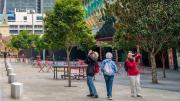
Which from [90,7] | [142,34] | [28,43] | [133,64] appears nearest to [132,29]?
[142,34]

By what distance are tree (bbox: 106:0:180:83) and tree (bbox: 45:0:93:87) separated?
7.52 feet

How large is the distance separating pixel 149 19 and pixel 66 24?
14.0 ft

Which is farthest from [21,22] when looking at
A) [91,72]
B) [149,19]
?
[91,72]

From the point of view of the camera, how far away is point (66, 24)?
20.5 meters

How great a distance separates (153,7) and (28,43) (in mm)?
53734

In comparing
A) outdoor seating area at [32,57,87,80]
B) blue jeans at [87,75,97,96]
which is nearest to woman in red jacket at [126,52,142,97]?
blue jeans at [87,75,97,96]

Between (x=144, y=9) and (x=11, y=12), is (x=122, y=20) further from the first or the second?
(x=11, y=12)

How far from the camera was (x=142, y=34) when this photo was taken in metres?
21.4

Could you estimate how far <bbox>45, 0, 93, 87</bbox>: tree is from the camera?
2067 cm

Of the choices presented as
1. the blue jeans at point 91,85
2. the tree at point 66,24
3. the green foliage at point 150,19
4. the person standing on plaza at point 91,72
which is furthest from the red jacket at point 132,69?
the green foliage at point 150,19

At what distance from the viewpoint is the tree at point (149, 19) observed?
21141mm

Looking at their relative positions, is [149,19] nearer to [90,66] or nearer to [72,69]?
[90,66]

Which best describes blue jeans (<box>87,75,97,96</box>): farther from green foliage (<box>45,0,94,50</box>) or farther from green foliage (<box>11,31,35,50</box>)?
green foliage (<box>11,31,35,50</box>)

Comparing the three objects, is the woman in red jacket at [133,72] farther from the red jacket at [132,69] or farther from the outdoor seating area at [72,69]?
the outdoor seating area at [72,69]
